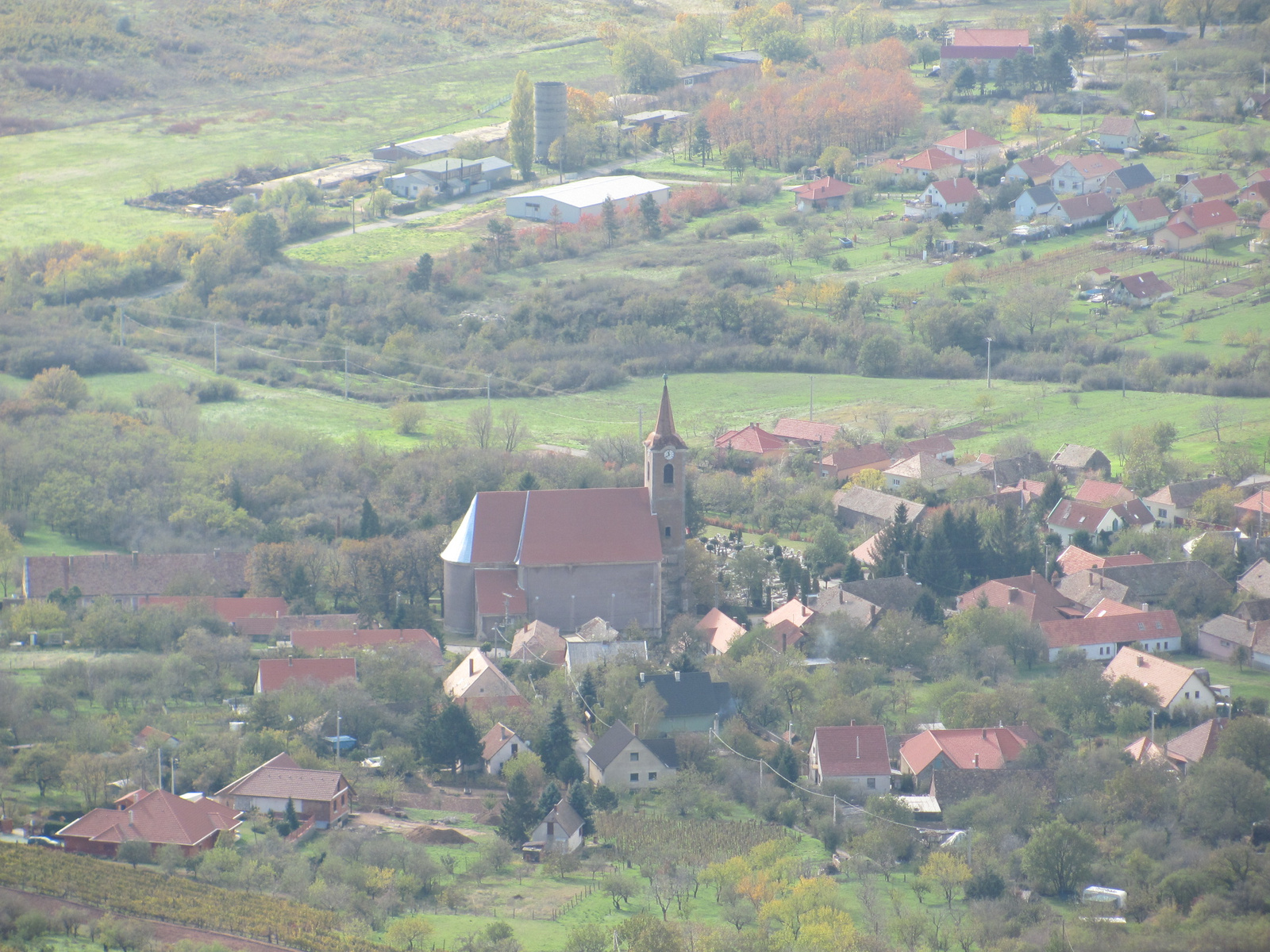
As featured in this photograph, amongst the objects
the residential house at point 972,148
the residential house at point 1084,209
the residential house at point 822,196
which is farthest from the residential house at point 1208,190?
the residential house at point 822,196

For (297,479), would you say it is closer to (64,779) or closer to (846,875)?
(64,779)

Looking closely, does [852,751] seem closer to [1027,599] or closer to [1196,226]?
[1027,599]

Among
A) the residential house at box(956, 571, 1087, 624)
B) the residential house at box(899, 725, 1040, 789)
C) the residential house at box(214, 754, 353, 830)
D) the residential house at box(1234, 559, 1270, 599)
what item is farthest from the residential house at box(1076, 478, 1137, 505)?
the residential house at box(214, 754, 353, 830)

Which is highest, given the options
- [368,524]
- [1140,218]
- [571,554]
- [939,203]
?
[939,203]

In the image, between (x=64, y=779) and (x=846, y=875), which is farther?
(x=64, y=779)

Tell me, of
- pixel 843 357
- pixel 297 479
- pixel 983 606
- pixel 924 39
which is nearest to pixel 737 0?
pixel 924 39

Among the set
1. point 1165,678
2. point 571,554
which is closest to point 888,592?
point 1165,678
